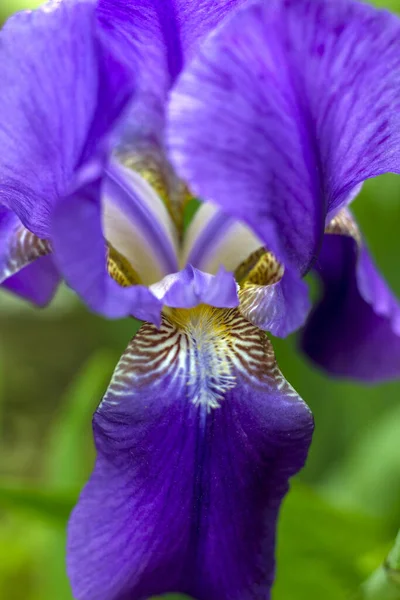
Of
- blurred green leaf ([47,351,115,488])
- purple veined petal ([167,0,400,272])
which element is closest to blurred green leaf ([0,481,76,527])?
blurred green leaf ([47,351,115,488])

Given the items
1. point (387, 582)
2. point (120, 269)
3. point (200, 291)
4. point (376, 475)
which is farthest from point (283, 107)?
point (376, 475)

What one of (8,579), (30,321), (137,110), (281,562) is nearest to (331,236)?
(137,110)

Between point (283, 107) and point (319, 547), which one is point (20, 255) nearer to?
point (283, 107)

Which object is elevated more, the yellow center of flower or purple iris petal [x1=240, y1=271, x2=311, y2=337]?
purple iris petal [x1=240, y1=271, x2=311, y2=337]

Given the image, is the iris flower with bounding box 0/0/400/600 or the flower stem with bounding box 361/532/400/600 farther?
the flower stem with bounding box 361/532/400/600

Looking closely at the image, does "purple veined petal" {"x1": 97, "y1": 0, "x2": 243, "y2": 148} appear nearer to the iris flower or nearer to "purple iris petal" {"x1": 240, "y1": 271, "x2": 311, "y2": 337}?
the iris flower

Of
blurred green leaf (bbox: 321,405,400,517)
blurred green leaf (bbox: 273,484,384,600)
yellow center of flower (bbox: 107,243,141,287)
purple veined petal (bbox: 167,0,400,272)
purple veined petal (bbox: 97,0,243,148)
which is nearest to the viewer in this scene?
purple veined petal (bbox: 167,0,400,272)

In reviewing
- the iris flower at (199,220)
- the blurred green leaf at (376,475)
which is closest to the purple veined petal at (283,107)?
the iris flower at (199,220)
